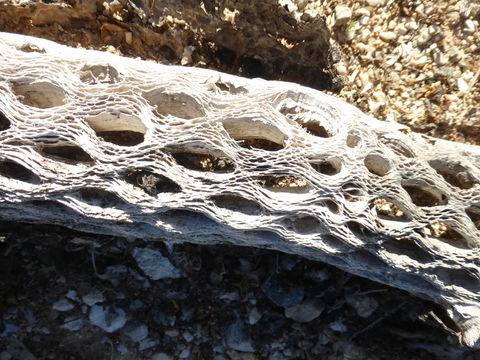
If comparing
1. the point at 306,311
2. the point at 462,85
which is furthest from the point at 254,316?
the point at 462,85

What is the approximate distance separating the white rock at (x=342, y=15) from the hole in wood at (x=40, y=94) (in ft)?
5.45

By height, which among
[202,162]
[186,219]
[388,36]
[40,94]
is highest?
[388,36]

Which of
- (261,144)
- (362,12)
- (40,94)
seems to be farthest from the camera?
(362,12)

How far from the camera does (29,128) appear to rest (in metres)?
1.81

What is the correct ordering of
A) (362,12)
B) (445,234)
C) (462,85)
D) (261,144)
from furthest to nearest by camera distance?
(362,12), (462,85), (445,234), (261,144)

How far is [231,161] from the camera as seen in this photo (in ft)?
6.53

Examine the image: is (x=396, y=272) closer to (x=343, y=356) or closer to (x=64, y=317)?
(x=343, y=356)

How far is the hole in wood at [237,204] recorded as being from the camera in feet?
6.66

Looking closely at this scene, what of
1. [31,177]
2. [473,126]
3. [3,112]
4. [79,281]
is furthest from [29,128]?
[473,126]

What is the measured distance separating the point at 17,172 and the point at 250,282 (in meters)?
1.38

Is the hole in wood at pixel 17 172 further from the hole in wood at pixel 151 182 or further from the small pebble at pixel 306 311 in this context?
the small pebble at pixel 306 311

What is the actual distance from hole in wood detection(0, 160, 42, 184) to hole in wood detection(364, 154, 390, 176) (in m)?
1.50

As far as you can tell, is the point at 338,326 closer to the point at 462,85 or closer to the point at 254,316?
the point at 254,316

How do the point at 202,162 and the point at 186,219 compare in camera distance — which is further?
the point at 202,162
